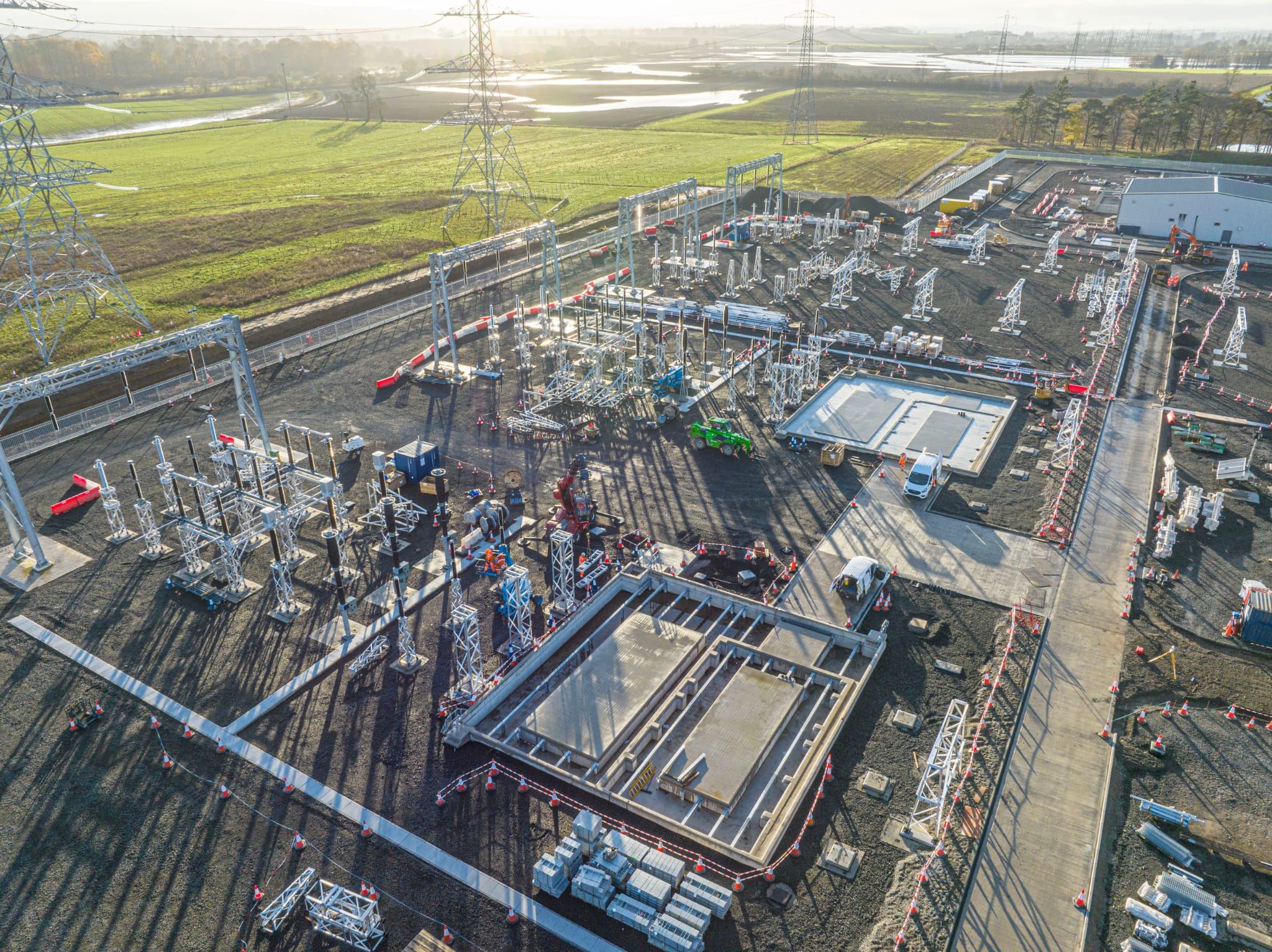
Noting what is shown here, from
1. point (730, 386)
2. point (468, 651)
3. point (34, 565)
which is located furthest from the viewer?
point (730, 386)

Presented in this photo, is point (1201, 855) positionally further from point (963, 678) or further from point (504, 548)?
point (504, 548)

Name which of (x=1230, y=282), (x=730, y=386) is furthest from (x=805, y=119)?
(x=730, y=386)

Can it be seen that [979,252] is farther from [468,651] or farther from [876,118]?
[876,118]

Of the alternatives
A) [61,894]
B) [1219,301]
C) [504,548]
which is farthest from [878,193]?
[61,894]

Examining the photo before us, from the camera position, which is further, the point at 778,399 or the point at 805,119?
the point at 805,119

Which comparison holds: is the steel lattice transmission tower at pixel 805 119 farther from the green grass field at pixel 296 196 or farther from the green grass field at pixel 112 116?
the green grass field at pixel 112 116
